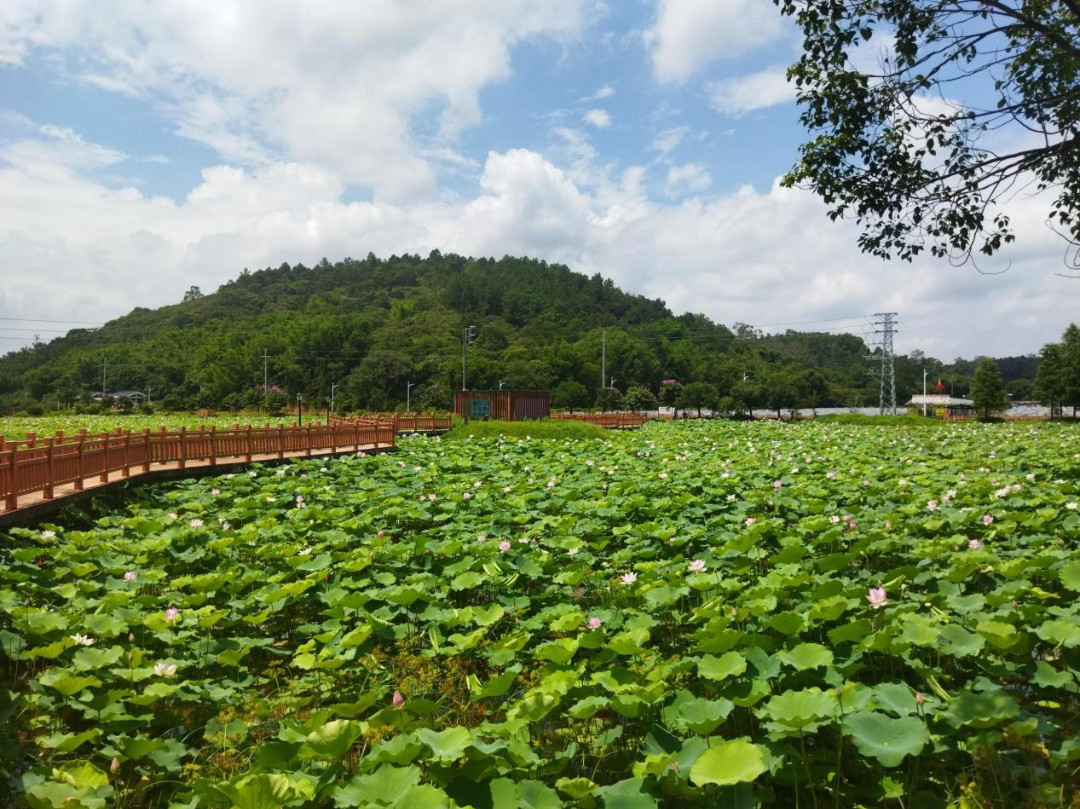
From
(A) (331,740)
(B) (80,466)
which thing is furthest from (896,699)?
(B) (80,466)

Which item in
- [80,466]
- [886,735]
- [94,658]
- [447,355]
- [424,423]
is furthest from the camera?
[447,355]

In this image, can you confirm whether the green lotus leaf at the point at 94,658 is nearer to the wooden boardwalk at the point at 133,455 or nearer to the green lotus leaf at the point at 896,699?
the green lotus leaf at the point at 896,699

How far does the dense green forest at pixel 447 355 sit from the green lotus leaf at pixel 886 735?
133ft

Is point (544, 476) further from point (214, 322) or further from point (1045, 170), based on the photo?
point (214, 322)

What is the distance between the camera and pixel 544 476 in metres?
10.7

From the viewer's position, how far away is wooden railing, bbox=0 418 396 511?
24.9 feet

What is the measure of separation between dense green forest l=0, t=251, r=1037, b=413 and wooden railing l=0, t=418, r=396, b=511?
2656 centimetres

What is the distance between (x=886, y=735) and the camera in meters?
2.54

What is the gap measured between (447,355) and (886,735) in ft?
204

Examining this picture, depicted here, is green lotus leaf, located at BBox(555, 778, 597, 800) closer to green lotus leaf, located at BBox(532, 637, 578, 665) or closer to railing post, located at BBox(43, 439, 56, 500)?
green lotus leaf, located at BBox(532, 637, 578, 665)

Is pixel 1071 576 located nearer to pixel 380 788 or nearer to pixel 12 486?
pixel 380 788

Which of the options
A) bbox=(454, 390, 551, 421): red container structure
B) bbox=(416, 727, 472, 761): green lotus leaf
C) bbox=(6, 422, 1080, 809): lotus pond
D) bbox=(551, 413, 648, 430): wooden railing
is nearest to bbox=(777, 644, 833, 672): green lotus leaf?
bbox=(6, 422, 1080, 809): lotus pond

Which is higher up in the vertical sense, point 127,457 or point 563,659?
point 127,457

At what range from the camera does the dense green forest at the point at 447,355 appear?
59.1m
